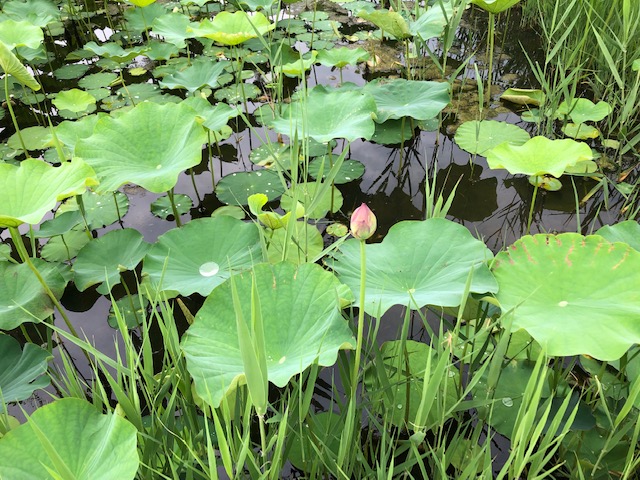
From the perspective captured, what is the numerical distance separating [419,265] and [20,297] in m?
1.27

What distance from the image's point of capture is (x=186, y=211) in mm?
2414

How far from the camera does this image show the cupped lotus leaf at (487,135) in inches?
103

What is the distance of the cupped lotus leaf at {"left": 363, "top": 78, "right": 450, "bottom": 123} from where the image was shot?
232 centimetres

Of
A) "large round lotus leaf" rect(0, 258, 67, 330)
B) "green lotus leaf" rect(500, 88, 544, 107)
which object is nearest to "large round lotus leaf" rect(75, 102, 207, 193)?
"large round lotus leaf" rect(0, 258, 67, 330)

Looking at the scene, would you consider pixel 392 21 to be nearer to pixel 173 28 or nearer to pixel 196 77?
pixel 196 77

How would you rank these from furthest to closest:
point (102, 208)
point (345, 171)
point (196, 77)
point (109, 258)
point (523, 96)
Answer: point (523, 96) < point (196, 77) < point (345, 171) < point (102, 208) < point (109, 258)

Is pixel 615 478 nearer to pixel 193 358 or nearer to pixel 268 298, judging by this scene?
pixel 268 298

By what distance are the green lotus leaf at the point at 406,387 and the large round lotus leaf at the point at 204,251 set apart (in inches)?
20.6

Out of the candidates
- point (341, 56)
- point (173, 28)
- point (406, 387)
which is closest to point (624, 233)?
point (406, 387)

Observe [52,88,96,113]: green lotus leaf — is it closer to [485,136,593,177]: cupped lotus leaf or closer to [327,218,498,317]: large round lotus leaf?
[327,218,498,317]: large round lotus leaf

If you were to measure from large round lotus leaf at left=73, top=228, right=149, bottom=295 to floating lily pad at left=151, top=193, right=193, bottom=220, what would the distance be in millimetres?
470

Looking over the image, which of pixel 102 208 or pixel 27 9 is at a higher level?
pixel 27 9

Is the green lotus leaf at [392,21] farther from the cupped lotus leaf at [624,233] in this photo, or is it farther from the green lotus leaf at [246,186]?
the cupped lotus leaf at [624,233]

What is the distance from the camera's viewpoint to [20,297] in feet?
5.50
